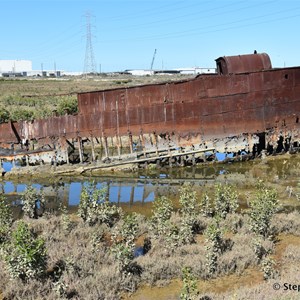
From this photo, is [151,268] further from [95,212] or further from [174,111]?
[174,111]

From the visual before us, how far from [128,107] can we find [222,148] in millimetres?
5176

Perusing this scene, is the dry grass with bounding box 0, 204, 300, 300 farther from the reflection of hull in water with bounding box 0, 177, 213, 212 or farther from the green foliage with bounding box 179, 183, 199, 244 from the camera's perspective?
the reflection of hull in water with bounding box 0, 177, 213, 212

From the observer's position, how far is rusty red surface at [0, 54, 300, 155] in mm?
20203

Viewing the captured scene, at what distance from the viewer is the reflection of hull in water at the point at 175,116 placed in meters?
20.2

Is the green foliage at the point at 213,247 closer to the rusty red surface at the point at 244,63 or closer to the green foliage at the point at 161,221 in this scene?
the green foliage at the point at 161,221

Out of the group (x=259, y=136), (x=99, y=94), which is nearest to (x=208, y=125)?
(x=259, y=136)

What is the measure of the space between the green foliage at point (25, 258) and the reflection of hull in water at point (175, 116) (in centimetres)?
1200

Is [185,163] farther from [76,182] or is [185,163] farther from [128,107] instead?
[76,182]

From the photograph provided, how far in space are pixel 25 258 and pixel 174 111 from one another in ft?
44.5

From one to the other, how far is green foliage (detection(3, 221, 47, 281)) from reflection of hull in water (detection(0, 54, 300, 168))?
12000mm

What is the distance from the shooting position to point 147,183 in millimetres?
17438

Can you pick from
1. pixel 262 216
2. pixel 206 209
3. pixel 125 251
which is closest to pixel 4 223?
pixel 125 251

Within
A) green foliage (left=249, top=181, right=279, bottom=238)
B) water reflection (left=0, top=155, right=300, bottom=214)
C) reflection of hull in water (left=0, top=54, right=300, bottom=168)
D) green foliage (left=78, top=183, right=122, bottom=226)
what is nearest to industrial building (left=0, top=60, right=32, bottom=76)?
reflection of hull in water (left=0, top=54, right=300, bottom=168)

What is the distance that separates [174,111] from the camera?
66.4ft
